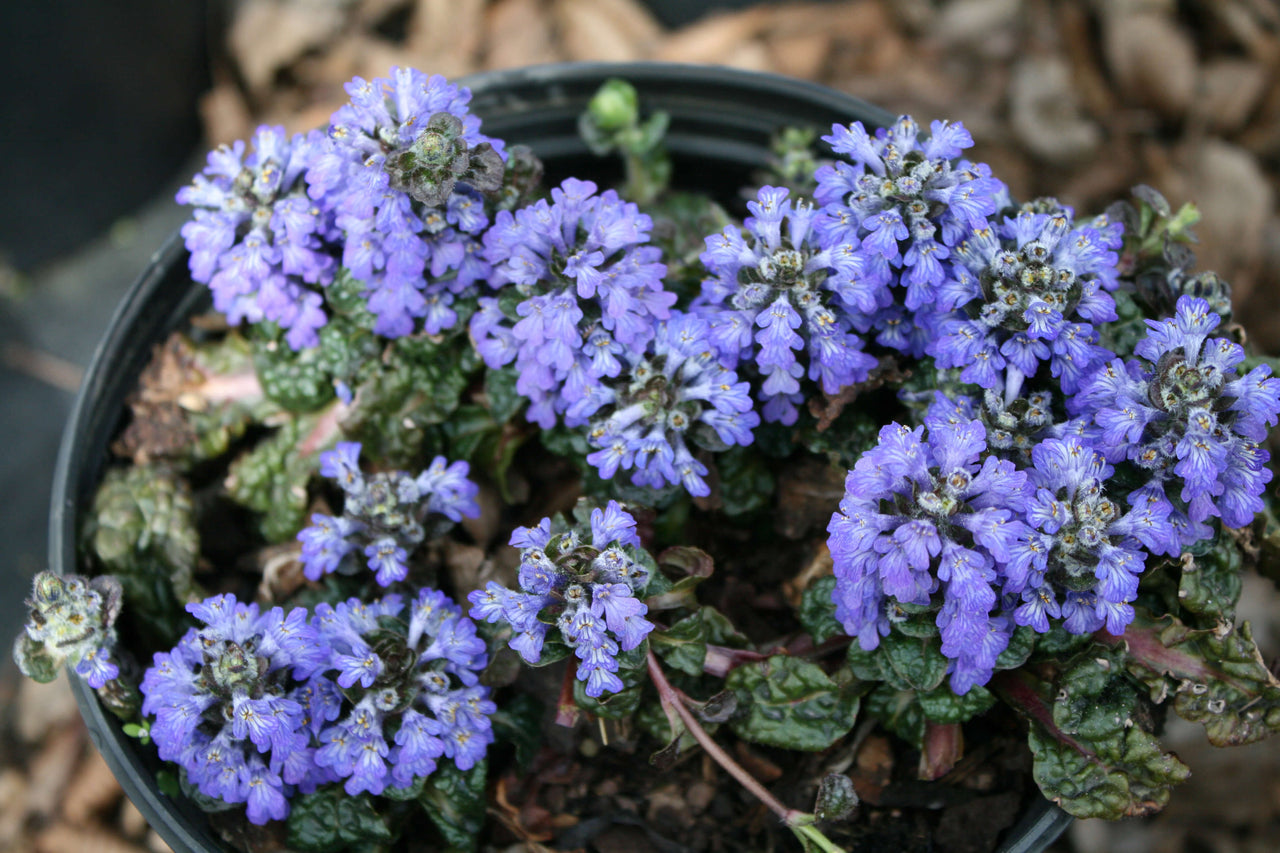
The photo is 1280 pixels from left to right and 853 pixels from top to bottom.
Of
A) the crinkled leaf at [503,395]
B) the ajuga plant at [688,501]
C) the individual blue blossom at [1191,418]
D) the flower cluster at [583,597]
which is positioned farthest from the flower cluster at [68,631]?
the individual blue blossom at [1191,418]

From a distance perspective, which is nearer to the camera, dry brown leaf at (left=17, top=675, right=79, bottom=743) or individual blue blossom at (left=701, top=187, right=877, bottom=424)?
individual blue blossom at (left=701, top=187, right=877, bottom=424)

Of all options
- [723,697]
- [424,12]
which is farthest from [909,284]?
[424,12]

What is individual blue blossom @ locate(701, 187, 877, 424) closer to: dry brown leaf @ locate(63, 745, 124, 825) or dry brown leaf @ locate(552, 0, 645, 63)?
dry brown leaf @ locate(552, 0, 645, 63)

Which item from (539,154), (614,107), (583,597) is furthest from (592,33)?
(583,597)

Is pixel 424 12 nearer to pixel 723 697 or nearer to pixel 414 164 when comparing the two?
pixel 414 164

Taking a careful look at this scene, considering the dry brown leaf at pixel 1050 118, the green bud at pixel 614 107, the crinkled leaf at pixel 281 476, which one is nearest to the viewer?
the crinkled leaf at pixel 281 476

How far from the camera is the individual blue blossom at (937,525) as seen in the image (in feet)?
6.58

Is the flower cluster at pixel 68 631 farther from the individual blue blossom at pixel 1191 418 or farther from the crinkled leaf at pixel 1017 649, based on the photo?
the individual blue blossom at pixel 1191 418

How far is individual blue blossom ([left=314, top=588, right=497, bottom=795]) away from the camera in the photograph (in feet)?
7.39

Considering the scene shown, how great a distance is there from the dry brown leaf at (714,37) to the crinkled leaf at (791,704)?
3.07 meters

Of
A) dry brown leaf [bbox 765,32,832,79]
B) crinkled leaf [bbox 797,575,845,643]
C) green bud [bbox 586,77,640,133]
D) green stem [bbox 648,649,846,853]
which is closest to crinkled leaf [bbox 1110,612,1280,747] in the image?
crinkled leaf [bbox 797,575,845,643]

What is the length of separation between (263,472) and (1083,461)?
2061mm

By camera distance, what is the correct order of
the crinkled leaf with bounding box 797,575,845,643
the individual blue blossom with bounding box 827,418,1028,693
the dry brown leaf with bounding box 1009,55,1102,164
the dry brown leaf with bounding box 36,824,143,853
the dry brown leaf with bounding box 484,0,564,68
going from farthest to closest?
1. the dry brown leaf with bounding box 484,0,564,68
2. the dry brown leaf with bounding box 1009,55,1102,164
3. the dry brown leaf with bounding box 36,824,143,853
4. the crinkled leaf with bounding box 797,575,845,643
5. the individual blue blossom with bounding box 827,418,1028,693

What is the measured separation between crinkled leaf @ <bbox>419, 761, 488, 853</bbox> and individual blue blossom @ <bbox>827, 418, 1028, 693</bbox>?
99 centimetres
